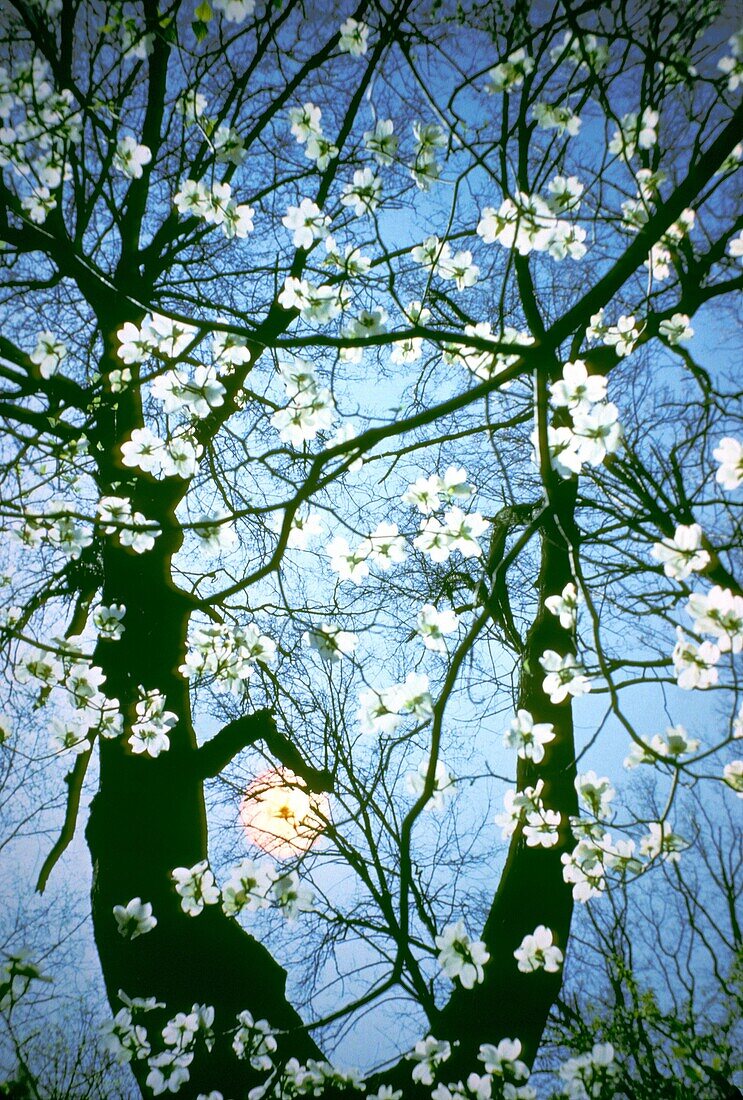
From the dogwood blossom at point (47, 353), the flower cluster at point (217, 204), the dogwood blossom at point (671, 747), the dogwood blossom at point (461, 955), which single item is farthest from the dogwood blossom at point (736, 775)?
the dogwood blossom at point (47, 353)

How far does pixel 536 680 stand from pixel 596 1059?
181cm

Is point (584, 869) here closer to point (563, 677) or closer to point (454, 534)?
point (563, 677)

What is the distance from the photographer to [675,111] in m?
2.99

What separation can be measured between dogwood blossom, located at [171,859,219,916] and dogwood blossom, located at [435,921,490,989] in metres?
0.98

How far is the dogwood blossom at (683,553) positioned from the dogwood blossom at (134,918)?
7.91ft

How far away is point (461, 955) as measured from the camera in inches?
82.1

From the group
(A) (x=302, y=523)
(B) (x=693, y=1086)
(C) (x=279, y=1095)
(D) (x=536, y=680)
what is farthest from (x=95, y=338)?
(B) (x=693, y=1086)

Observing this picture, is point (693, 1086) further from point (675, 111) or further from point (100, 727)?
point (675, 111)

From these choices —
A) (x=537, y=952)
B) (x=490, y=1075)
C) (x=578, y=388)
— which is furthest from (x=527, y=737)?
(x=578, y=388)

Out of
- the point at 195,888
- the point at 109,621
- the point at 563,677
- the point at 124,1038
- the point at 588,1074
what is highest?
the point at 109,621

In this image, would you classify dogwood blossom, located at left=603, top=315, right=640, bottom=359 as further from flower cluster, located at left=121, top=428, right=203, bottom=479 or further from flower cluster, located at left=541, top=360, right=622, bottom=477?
flower cluster, located at left=121, top=428, right=203, bottom=479

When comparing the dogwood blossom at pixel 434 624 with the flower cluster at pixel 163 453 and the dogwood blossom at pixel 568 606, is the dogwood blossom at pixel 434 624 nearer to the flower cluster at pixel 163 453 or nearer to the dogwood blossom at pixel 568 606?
the dogwood blossom at pixel 568 606

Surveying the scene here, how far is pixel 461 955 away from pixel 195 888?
113 cm

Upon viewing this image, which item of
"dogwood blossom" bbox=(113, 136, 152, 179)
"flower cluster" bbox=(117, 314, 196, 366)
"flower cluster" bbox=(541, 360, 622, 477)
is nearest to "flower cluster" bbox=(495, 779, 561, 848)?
"flower cluster" bbox=(541, 360, 622, 477)
